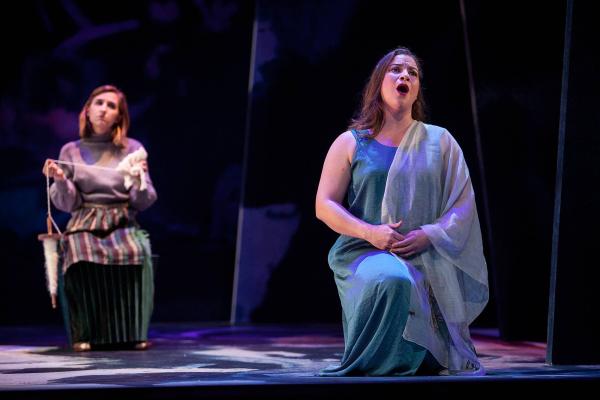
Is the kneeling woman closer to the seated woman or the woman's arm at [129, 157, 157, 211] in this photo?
the woman's arm at [129, 157, 157, 211]

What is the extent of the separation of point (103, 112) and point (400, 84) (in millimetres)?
2572

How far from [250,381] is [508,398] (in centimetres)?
92

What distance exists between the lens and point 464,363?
358cm

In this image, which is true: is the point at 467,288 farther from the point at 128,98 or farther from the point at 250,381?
the point at 128,98

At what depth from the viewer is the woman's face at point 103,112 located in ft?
18.9

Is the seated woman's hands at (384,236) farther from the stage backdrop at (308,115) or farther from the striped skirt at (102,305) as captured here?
the stage backdrop at (308,115)

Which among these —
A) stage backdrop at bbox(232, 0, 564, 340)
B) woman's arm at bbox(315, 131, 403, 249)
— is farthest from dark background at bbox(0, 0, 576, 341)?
woman's arm at bbox(315, 131, 403, 249)

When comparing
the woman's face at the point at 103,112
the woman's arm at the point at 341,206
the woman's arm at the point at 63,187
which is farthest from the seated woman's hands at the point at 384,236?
the woman's face at the point at 103,112

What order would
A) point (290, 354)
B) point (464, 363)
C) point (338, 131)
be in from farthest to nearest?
1. point (338, 131)
2. point (290, 354)
3. point (464, 363)

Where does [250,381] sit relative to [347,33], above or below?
below

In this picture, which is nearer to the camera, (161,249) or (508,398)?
(508,398)

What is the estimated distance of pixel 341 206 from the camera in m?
3.71

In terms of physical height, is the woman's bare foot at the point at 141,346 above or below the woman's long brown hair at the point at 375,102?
below

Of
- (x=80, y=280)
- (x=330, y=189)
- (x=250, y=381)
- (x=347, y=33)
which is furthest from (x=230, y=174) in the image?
(x=250, y=381)
